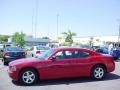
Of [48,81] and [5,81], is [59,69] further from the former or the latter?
[5,81]

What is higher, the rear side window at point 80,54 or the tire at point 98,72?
the rear side window at point 80,54

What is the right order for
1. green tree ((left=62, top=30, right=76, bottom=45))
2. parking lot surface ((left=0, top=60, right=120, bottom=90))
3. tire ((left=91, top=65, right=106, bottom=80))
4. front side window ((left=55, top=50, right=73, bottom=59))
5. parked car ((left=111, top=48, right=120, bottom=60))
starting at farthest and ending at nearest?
green tree ((left=62, top=30, right=76, bottom=45))
parked car ((left=111, top=48, right=120, bottom=60))
tire ((left=91, top=65, right=106, bottom=80))
front side window ((left=55, top=50, right=73, bottom=59))
parking lot surface ((left=0, top=60, right=120, bottom=90))

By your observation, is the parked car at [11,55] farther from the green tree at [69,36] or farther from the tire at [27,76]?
the green tree at [69,36]

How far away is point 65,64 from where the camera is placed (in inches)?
418

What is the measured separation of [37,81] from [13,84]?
101cm

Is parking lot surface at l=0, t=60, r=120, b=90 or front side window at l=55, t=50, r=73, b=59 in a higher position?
front side window at l=55, t=50, r=73, b=59

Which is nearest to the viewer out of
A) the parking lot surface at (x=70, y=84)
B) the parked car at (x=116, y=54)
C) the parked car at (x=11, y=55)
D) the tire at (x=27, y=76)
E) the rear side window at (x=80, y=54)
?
the parking lot surface at (x=70, y=84)

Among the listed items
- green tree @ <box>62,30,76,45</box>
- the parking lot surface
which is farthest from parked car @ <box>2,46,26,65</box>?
green tree @ <box>62,30,76,45</box>

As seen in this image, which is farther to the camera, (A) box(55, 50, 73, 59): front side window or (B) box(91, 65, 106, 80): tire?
(B) box(91, 65, 106, 80): tire

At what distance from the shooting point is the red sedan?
10.3 m

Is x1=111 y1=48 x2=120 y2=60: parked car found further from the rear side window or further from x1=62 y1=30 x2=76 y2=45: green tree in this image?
x1=62 y1=30 x2=76 y2=45: green tree

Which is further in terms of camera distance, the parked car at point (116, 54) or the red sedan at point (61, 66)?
the parked car at point (116, 54)

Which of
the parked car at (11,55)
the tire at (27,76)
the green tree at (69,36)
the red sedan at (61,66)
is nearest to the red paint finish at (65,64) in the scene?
the red sedan at (61,66)

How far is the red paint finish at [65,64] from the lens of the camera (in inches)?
406
